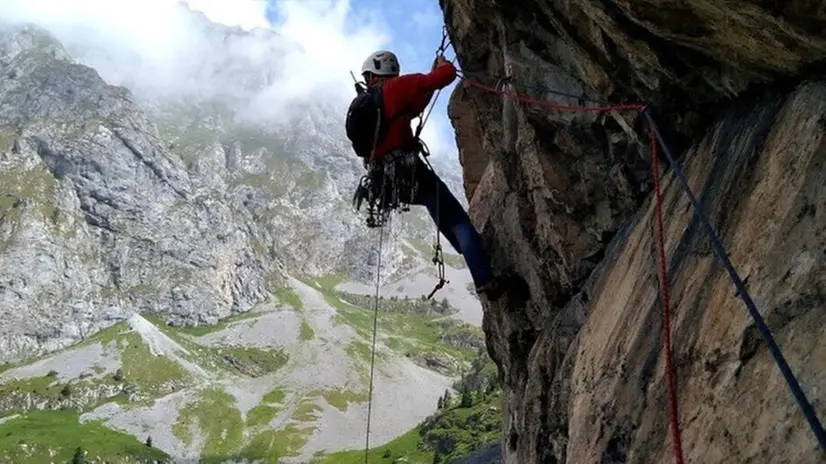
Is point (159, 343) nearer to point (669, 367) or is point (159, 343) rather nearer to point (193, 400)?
point (193, 400)

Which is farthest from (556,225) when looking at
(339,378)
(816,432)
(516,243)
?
(339,378)

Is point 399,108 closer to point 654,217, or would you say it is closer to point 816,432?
point 654,217

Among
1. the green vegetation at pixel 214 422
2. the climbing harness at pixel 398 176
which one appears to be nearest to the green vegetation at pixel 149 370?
the green vegetation at pixel 214 422

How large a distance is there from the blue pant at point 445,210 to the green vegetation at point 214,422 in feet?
470

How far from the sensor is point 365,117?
9.97m

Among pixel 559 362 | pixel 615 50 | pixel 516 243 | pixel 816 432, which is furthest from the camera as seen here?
pixel 516 243

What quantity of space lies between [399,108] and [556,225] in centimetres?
271

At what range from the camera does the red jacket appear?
9256 millimetres

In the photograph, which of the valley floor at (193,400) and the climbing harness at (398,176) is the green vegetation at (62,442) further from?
the climbing harness at (398,176)

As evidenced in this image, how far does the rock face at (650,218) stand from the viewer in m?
4.23

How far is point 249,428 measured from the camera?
155 m

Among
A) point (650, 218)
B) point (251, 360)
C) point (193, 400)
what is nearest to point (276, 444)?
point (193, 400)

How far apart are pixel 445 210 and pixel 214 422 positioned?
519 feet

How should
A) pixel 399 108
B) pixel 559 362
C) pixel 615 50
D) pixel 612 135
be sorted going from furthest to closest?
pixel 399 108 < pixel 559 362 < pixel 612 135 < pixel 615 50
